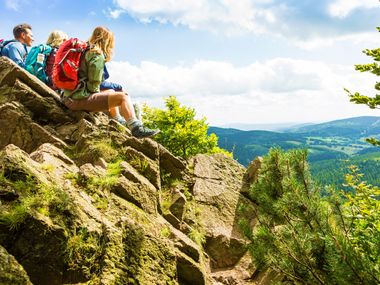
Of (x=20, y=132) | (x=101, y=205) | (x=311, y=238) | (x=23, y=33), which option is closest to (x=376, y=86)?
(x=311, y=238)

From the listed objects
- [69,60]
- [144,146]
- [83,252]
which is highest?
[69,60]

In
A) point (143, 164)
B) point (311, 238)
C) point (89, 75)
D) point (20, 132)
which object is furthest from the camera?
point (89, 75)

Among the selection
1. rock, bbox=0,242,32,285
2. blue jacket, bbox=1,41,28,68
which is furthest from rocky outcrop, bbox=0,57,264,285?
blue jacket, bbox=1,41,28,68

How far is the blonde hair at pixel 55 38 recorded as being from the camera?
14257 mm

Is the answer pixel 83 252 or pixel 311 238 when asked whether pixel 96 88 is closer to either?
pixel 83 252

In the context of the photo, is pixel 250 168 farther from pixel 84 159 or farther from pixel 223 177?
pixel 84 159

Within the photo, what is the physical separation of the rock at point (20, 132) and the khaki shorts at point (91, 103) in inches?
64.4

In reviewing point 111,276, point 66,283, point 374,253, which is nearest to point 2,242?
point 66,283

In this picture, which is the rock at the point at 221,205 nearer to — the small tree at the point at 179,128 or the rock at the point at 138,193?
the rock at the point at 138,193

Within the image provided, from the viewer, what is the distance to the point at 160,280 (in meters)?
5.68

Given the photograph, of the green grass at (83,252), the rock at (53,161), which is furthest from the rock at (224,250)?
the green grass at (83,252)

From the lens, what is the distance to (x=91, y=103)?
11.8 meters

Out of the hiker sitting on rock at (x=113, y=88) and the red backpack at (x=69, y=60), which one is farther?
the hiker sitting on rock at (x=113, y=88)

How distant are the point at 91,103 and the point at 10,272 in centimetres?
826
